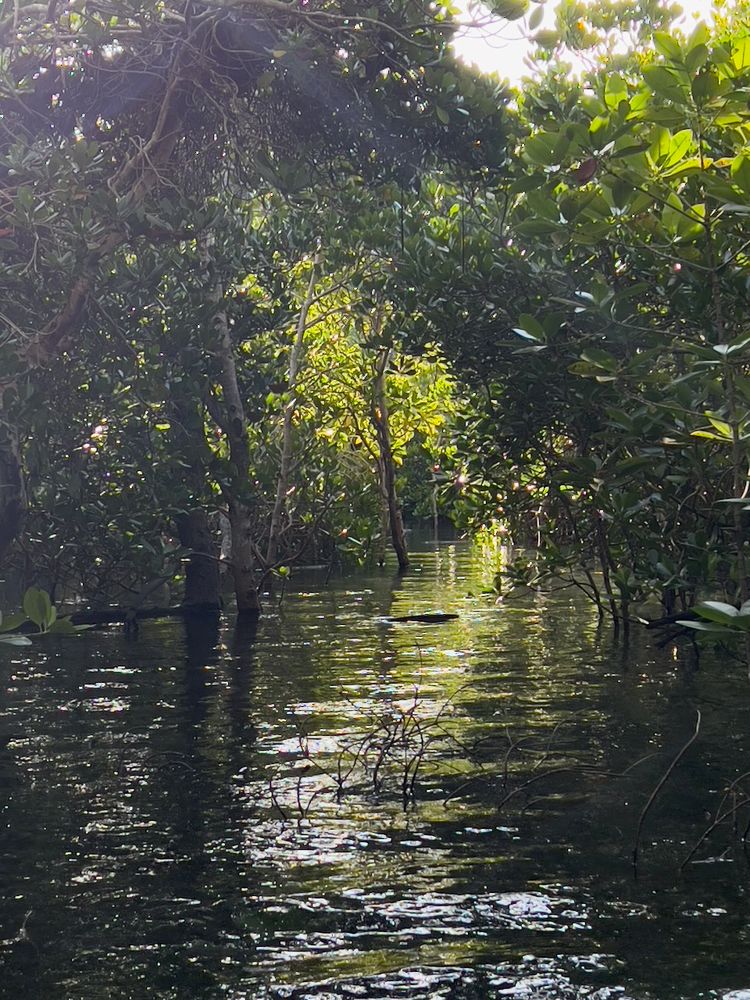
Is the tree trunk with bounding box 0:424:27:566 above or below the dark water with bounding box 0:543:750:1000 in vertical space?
above

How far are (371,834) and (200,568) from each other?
41.0 feet

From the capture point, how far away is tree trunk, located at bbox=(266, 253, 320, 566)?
19656mm

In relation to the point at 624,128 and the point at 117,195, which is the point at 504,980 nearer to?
the point at 624,128

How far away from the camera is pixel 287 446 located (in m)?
20.5

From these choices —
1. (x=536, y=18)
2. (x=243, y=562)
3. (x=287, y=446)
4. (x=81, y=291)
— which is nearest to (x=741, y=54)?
(x=536, y=18)

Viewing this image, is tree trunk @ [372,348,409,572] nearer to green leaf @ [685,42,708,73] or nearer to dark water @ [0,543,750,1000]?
dark water @ [0,543,750,1000]

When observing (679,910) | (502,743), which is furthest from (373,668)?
(679,910)

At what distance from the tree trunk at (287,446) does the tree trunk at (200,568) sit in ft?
2.90

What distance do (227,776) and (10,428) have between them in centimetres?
273

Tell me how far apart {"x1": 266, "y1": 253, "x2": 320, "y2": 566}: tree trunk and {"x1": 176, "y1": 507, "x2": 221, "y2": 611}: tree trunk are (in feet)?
2.90

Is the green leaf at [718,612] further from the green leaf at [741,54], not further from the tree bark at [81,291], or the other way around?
the tree bark at [81,291]

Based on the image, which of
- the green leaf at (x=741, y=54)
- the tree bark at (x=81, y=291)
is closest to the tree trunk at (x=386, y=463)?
the tree bark at (x=81, y=291)

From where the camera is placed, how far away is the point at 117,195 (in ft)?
28.9

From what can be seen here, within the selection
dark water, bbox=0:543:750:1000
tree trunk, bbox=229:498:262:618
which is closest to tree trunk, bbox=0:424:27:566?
dark water, bbox=0:543:750:1000
